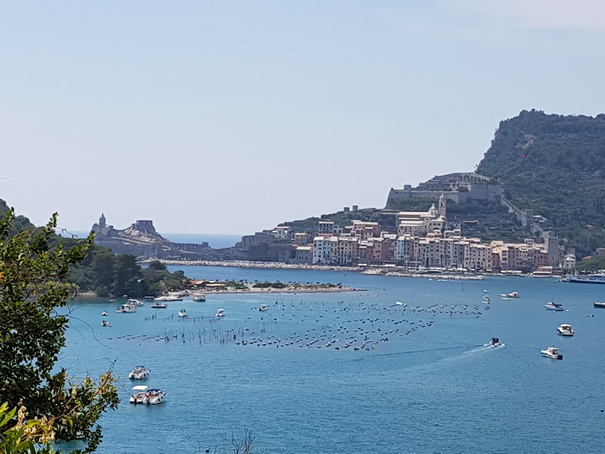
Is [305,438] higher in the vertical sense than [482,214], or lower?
lower

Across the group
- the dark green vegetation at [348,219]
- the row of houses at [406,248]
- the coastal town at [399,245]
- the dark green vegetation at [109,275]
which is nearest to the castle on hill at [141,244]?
the coastal town at [399,245]

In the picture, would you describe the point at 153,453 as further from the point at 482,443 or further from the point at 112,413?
the point at 482,443

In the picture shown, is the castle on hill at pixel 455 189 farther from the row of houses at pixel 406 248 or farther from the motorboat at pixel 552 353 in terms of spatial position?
the motorboat at pixel 552 353

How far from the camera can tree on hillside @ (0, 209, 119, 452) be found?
26.6 feet

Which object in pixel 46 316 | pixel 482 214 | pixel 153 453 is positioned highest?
pixel 482 214

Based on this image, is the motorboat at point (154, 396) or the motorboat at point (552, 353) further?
the motorboat at point (552, 353)

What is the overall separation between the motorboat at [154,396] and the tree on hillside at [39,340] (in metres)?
16.9

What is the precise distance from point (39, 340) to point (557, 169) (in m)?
134

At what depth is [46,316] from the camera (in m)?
8.43

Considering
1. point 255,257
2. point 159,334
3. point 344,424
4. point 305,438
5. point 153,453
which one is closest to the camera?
point 153,453

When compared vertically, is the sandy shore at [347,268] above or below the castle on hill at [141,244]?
below

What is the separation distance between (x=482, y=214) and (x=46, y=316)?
109811 mm

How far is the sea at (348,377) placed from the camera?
2248cm

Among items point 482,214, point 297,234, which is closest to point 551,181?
point 482,214
